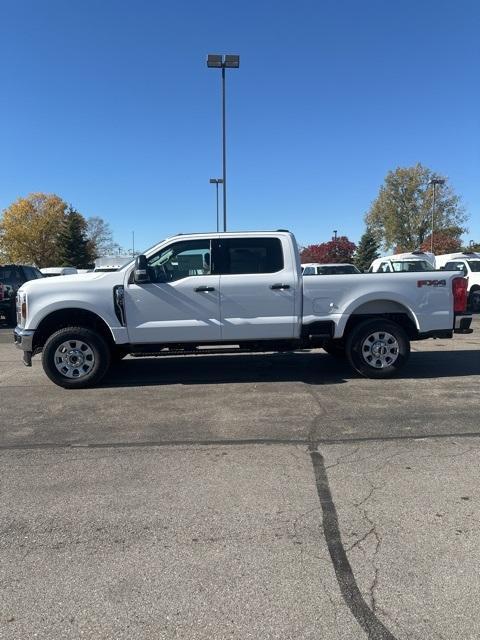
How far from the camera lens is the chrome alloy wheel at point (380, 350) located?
7574 millimetres

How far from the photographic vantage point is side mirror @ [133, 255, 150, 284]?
709 cm

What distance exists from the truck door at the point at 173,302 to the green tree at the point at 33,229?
58.4 m

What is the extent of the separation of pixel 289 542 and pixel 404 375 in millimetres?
5160

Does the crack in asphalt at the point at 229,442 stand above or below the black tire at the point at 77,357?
below

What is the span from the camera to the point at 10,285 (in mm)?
17672

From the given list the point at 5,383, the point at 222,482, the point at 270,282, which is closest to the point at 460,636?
the point at 222,482

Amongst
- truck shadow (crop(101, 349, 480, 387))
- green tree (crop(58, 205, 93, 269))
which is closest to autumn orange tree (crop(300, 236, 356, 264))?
green tree (crop(58, 205, 93, 269))

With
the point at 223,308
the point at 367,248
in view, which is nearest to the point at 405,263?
the point at 223,308

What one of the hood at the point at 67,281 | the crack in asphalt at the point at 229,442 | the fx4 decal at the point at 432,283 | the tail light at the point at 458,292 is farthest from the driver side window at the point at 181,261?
the tail light at the point at 458,292

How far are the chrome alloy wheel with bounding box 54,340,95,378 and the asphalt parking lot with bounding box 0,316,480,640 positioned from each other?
20.9 inches

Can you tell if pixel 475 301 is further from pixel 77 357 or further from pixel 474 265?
pixel 77 357

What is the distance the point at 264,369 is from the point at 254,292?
1.65 metres

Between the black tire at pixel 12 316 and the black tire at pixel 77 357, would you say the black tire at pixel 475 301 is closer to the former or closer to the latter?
the black tire at pixel 12 316

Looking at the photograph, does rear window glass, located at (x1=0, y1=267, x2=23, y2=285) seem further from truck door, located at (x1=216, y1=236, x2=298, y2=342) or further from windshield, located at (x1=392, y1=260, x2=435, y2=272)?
windshield, located at (x1=392, y1=260, x2=435, y2=272)
